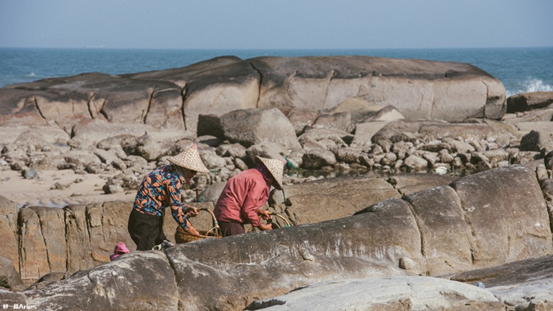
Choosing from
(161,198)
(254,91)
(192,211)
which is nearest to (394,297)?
(192,211)

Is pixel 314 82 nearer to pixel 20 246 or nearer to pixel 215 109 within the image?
pixel 215 109

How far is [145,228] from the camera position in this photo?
7.61m

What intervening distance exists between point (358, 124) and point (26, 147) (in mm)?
8059

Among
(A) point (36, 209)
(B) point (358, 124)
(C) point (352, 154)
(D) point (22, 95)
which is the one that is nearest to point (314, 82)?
(B) point (358, 124)

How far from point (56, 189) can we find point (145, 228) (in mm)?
6860

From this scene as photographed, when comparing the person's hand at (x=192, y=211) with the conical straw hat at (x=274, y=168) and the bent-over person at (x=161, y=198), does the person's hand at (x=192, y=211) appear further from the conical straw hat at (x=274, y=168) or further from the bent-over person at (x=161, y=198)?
the conical straw hat at (x=274, y=168)

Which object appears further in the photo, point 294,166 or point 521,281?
point 294,166

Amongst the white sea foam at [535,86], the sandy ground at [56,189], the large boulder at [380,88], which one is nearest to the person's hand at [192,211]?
the sandy ground at [56,189]

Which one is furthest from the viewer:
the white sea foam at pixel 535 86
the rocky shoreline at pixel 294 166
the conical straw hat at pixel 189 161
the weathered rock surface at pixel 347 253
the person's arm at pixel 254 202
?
the white sea foam at pixel 535 86

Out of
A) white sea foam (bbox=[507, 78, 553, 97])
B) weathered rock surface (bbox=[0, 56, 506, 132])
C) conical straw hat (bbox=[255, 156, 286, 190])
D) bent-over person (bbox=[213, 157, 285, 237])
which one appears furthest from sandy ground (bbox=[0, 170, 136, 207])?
white sea foam (bbox=[507, 78, 553, 97])

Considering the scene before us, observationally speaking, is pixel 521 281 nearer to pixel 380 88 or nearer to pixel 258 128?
pixel 258 128

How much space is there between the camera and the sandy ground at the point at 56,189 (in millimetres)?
13148

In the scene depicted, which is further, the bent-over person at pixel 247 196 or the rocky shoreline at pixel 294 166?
the bent-over person at pixel 247 196

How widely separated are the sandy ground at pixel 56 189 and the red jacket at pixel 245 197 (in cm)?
572
